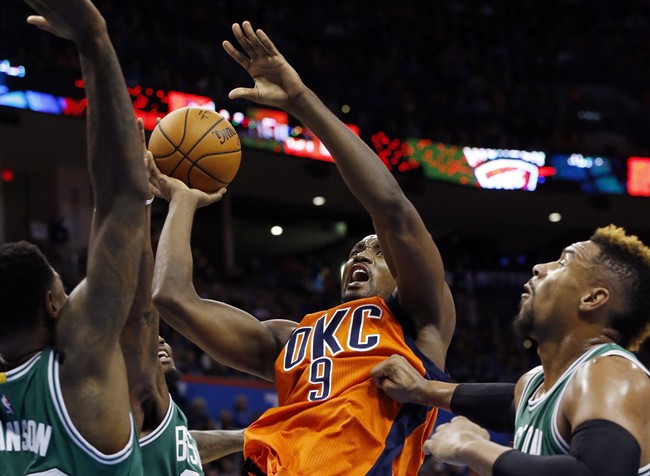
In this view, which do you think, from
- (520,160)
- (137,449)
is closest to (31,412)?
(137,449)

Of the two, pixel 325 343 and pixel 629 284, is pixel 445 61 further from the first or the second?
pixel 629 284

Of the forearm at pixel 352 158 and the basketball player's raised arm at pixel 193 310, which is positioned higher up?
the forearm at pixel 352 158

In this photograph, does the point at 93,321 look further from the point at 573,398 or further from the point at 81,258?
the point at 81,258

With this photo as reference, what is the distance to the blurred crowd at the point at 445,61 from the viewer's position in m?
18.2

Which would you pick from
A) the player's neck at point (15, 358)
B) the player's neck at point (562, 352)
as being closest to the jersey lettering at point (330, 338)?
the player's neck at point (562, 352)

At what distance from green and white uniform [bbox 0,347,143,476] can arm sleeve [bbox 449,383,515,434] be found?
4.40 ft

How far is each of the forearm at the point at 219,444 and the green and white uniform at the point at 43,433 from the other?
2.06 metres

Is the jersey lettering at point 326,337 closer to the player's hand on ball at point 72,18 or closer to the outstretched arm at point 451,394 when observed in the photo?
the outstretched arm at point 451,394

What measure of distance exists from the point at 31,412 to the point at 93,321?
306 mm

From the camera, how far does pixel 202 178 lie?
4.02m

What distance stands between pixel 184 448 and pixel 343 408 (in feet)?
2.13

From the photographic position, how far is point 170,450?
372 centimetres

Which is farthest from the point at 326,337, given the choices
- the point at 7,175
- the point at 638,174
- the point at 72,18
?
the point at 638,174

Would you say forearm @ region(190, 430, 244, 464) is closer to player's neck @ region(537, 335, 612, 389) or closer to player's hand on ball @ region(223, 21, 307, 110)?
player's hand on ball @ region(223, 21, 307, 110)
